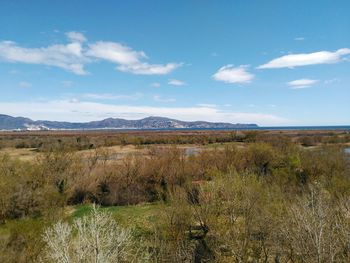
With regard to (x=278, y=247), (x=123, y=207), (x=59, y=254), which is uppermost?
(x=59, y=254)

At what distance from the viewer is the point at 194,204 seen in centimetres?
3164

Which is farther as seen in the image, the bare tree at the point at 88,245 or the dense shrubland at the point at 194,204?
the dense shrubland at the point at 194,204

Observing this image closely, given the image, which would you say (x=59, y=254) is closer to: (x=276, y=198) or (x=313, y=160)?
(x=276, y=198)

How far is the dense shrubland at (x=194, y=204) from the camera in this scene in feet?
65.6

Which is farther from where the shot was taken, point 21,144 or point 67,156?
point 21,144

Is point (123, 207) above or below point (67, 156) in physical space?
below

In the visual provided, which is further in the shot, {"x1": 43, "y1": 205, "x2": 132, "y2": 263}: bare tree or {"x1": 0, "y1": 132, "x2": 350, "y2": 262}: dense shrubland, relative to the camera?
{"x1": 0, "y1": 132, "x2": 350, "y2": 262}: dense shrubland

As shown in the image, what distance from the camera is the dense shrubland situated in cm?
2000

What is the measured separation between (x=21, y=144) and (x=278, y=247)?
352 ft

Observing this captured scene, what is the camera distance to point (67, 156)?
4741 cm

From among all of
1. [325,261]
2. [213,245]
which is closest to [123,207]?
[213,245]

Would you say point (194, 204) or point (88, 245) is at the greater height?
point (88, 245)

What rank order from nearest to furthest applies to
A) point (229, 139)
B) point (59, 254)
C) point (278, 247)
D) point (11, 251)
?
point (59, 254) < point (11, 251) < point (278, 247) < point (229, 139)

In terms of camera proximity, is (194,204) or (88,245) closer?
(88,245)
